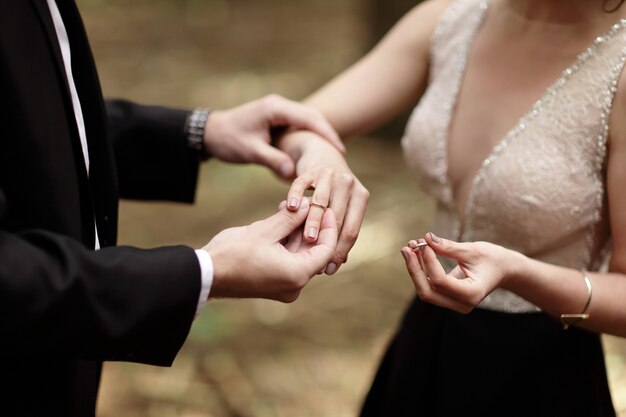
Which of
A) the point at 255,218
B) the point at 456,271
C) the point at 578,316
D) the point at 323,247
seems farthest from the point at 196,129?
the point at 255,218

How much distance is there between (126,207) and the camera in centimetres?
354

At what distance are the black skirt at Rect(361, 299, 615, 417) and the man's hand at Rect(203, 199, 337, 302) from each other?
1.56ft

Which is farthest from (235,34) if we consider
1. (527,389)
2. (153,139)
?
(527,389)

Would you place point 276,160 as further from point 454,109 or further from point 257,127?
point 454,109

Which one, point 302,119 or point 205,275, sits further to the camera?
point 302,119

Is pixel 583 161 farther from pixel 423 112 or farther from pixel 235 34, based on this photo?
pixel 235 34

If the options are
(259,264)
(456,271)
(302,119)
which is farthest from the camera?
(302,119)

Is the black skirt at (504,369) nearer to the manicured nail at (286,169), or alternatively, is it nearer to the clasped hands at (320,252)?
the clasped hands at (320,252)

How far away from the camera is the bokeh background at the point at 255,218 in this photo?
2.49 meters

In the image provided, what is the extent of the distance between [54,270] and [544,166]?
0.81 metres

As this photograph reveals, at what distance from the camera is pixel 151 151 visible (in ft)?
5.11

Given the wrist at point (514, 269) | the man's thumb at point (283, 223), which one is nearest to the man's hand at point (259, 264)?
the man's thumb at point (283, 223)

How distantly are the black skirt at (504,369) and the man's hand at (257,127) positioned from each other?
16.7 inches

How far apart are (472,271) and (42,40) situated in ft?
2.19
